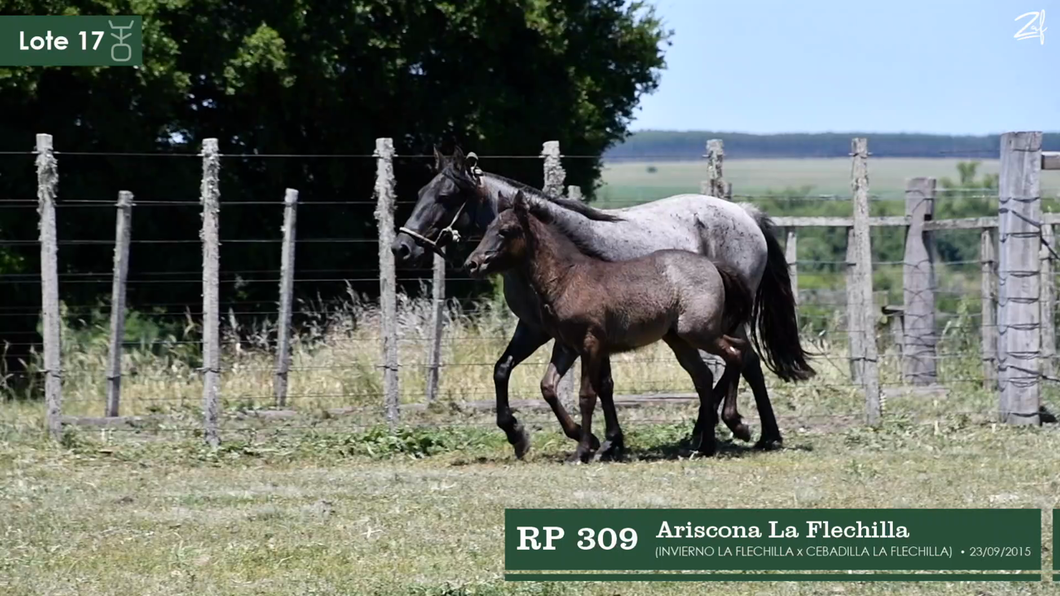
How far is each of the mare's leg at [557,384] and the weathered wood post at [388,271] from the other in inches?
77.9

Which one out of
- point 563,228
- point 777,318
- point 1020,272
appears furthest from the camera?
point 1020,272

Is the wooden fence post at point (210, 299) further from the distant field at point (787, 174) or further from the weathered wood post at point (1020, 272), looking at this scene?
the distant field at point (787, 174)

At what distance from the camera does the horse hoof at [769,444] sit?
12.1m

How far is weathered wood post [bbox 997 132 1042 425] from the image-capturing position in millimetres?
12836

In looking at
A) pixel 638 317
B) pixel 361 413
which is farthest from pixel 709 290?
pixel 361 413

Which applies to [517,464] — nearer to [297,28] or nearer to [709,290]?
[709,290]

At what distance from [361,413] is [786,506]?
5.97 m

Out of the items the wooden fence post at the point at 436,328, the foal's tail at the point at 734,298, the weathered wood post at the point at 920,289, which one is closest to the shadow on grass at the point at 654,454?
the foal's tail at the point at 734,298

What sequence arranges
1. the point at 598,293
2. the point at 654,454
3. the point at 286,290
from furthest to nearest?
the point at 286,290
the point at 654,454
the point at 598,293

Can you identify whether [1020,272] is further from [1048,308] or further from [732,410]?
[1048,308]

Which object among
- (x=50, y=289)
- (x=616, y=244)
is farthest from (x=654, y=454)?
(x=50, y=289)

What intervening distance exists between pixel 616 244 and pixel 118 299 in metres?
5.31

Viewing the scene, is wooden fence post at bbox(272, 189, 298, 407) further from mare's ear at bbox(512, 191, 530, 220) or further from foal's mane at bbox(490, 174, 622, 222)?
mare's ear at bbox(512, 191, 530, 220)

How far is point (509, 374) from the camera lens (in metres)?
11.8
